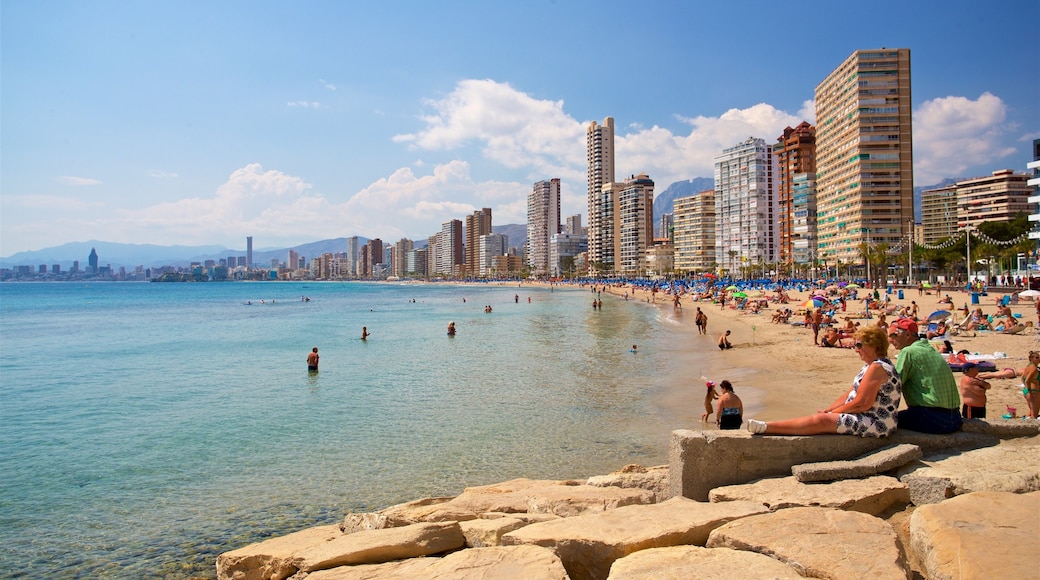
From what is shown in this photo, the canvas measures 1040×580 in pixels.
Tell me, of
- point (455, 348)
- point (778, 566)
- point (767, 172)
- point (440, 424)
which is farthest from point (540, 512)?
point (767, 172)

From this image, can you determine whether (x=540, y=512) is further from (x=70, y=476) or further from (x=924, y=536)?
(x=70, y=476)

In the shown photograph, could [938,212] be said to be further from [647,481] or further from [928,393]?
[647,481]

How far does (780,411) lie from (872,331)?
8554mm

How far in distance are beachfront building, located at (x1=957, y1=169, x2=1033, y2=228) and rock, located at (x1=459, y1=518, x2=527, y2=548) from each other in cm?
15165

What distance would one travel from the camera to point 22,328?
51125 millimetres

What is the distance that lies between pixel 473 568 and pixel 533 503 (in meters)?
2.12

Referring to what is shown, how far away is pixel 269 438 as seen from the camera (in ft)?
42.3

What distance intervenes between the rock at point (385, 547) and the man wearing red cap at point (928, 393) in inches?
167

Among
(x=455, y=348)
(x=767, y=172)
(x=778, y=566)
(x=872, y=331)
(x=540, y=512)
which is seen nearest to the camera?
(x=778, y=566)

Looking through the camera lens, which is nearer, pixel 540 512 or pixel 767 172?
pixel 540 512

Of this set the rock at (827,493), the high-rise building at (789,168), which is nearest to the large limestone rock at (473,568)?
the rock at (827,493)

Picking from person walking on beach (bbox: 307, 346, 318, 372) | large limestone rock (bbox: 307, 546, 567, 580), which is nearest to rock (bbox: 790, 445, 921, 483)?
Result: large limestone rock (bbox: 307, 546, 567, 580)

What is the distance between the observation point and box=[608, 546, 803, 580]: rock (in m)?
3.46

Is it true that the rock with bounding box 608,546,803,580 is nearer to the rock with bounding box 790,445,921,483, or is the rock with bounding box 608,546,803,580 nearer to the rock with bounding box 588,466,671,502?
the rock with bounding box 790,445,921,483
